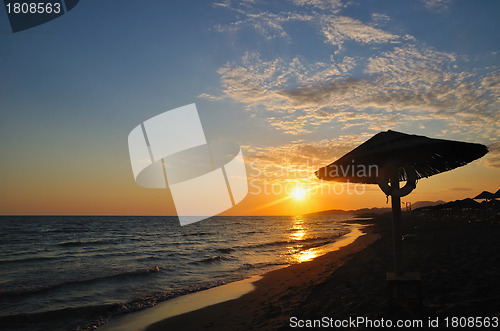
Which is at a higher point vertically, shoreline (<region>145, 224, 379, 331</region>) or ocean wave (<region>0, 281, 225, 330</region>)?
shoreline (<region>145, 224, 379, 331</region>)

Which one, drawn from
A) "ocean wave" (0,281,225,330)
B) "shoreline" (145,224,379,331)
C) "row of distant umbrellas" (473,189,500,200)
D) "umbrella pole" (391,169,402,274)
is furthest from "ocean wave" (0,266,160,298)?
"row of distant umbrellas" (473,189,500,200)

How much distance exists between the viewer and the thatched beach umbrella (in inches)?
183

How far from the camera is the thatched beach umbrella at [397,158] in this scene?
4.64m

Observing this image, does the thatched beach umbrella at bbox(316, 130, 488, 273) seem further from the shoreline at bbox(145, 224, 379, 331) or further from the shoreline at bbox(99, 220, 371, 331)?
the shoreline at bbox(99, 220, 371, 331)

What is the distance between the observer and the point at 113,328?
778 cm

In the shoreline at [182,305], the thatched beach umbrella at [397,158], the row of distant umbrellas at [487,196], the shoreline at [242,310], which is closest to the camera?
the thatched beach umbrella at [397,158]

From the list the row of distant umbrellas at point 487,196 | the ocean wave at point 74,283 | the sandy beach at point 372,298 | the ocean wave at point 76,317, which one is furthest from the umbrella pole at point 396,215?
→ the row of distant umbrellas at point 487,196

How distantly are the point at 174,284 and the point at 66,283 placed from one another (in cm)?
531

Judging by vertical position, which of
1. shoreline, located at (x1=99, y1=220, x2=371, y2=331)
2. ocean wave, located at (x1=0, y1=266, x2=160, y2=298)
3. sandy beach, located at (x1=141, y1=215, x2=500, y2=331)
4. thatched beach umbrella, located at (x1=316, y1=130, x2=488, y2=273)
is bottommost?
ocean wave, located at (x1=0, y1=266, x2=160, y2=298)

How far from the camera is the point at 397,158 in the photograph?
16.1ft

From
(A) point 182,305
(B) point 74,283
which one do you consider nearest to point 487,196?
(A) point 182,305

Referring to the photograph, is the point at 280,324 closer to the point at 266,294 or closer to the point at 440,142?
the point at 266,294

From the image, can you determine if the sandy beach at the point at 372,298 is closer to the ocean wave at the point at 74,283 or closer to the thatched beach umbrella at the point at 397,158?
the thatched beach umbrella at the point at 397,158

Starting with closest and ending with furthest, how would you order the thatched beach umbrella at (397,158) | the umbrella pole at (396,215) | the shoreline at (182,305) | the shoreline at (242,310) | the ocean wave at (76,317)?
the thatched beach umbrella at (397,158)
the umbrella pole at (396,215)
the shoreline at (242,310)
the shoreline at (182,305)
the ocean wave at (76,317)
